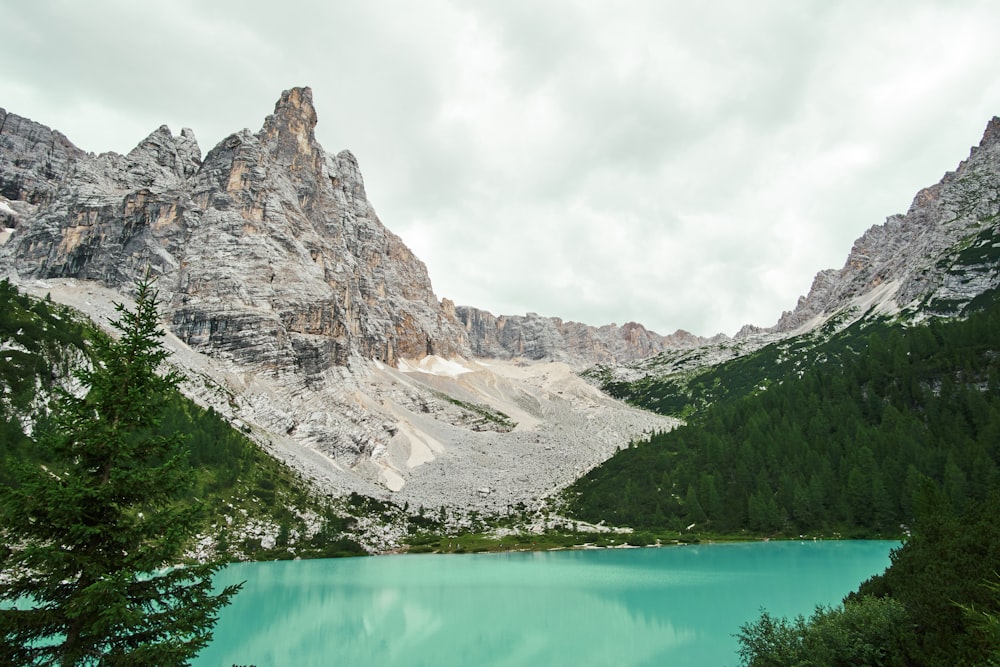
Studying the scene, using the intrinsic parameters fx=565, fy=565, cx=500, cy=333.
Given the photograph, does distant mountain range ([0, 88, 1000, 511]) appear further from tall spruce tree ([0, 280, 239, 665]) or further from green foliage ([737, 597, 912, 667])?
tall spruce tree ([0, 280, 239, 665])

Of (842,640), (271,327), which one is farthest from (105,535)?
(271,327)

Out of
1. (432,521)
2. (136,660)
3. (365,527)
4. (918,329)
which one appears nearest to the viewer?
(136,660)

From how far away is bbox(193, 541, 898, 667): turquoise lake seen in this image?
3094cm

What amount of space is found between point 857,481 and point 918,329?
52.7 metres

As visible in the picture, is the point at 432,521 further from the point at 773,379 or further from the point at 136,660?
the point at 773,379

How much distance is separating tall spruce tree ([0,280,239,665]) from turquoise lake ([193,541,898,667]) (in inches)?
840

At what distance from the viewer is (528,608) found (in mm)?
42594

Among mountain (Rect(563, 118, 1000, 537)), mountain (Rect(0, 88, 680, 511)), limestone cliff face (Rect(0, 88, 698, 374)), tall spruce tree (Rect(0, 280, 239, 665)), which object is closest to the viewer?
tall spruce tree (Rect(0, 280, 239, 665))

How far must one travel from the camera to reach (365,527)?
95.1 meters

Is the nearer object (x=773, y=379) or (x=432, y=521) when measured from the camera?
(x=432, y=521)

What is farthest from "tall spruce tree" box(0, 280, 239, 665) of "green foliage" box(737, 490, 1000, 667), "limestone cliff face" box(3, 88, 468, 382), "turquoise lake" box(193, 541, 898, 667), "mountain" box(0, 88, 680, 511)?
"limestone cliff face" box(3, 88, 468, 382)

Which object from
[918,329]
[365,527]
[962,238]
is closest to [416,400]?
[365,527]

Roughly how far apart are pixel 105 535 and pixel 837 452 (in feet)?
353

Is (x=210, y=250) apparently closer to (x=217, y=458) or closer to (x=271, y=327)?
(x=271, y=327)
